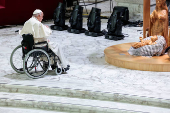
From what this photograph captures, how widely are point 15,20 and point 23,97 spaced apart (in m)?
5.98

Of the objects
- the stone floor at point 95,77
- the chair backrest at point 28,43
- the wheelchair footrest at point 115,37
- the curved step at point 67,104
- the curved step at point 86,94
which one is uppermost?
the chair backrest at point 28,43

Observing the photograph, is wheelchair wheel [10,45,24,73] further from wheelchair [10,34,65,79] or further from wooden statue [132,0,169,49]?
wooden statue [132,0,169,49]

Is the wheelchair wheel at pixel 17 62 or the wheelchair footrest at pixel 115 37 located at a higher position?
the wheelchair footrest at pixel 115 37

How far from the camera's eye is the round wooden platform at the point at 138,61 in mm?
6012

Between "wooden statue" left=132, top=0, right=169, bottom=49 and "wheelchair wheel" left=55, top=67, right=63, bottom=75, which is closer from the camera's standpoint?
"wheelchair wheel" left=55, top=67, right=63, bottom=75

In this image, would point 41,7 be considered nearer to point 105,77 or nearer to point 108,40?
point 108,40

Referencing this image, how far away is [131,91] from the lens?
5156 millimetres

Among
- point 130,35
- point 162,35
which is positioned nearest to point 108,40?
point 130,35

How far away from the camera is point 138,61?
6.14m

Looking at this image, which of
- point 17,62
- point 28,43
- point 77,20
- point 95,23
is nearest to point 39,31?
point 28,43

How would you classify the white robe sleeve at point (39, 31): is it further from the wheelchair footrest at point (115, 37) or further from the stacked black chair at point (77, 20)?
the stacked black chair at point (77, 20)

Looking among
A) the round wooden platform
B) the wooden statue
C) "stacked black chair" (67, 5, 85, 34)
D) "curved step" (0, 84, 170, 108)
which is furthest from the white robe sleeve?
"stacked black chair" (67, 5, 85, 34)

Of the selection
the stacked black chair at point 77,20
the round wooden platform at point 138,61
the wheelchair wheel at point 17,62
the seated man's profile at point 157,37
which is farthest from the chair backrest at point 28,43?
the stacked black chair at point 77,20

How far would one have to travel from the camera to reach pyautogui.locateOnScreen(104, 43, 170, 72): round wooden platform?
6012mm
